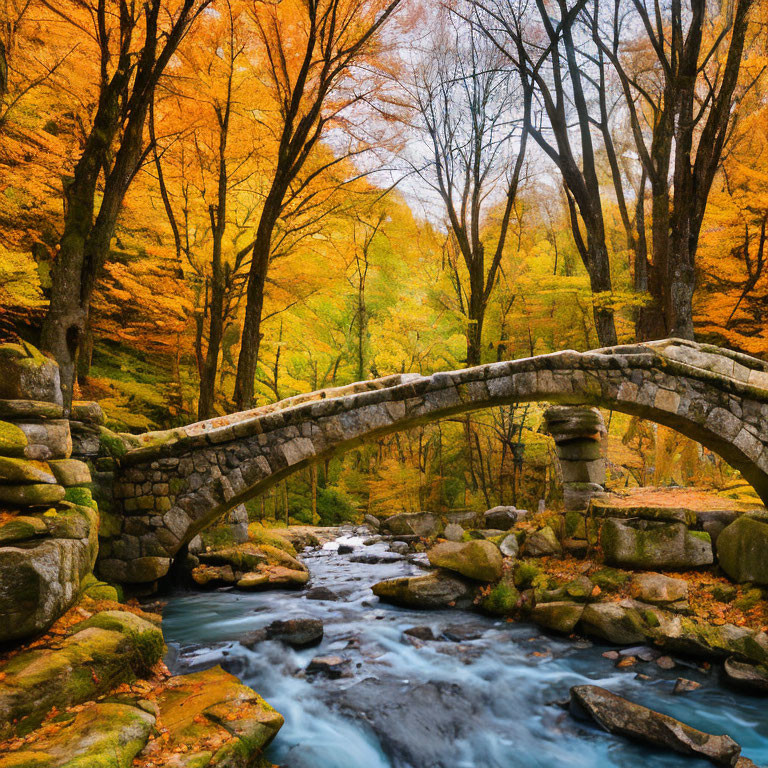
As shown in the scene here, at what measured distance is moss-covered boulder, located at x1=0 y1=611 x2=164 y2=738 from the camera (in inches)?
112

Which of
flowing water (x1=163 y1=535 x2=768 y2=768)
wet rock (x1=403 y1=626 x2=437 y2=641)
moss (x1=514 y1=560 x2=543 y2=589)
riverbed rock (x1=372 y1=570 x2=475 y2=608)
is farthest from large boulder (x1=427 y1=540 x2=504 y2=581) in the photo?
wet rock (x1=403 y1=626 x2=437 y2=641)

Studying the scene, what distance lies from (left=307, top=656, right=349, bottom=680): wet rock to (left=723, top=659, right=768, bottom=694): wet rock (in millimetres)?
4105

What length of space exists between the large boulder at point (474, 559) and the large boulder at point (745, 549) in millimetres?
3046

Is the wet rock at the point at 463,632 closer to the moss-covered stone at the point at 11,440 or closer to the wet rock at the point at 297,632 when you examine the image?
the wet rock at the point at 297,632

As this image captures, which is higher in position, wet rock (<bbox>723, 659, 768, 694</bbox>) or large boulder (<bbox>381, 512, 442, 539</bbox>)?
wet rock (<bbox>723, 659, 768, 694</bbox>)

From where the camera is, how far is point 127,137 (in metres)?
5.86

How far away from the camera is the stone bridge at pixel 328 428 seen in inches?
266

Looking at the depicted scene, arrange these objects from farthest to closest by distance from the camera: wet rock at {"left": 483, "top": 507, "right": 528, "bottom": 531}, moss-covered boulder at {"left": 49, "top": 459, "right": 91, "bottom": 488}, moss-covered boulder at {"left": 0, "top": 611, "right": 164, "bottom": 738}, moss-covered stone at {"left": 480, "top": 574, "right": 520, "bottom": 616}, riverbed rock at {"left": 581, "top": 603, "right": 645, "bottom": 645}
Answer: wet rock at {"left": 483, "top": 507, "right": 528, "bottom": 531}, moss-covered stone at {"left": 480, "top": 574, "right": 520, "bottom": 616}, riverbed rock at {"left": 581, "top": 603, "right": 645, "bottom": 645}, moss-covered boulder at {"left": 49, "top": 459, "right": 91, "bottom": 488}, moss-covered boulder at {"left": 0, "top": 611, "right": 164, "bottom": 738}

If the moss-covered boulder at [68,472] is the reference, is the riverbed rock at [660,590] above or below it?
below

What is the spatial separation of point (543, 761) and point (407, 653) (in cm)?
217

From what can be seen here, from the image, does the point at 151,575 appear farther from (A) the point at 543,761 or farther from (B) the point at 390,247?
(B) the point at 390,247

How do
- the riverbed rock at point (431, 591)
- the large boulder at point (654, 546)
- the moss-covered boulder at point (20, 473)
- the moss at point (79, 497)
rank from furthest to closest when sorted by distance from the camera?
1. the riverbed rock at point (431, 591)
2. the large boulder at point (654, 546)
3. the moss at point (79, 497)
4. the moss-covered boulder at point (20, 473)

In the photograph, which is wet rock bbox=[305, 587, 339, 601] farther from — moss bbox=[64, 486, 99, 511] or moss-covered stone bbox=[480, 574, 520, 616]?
moss bbox=[64, 486, 99, 511]

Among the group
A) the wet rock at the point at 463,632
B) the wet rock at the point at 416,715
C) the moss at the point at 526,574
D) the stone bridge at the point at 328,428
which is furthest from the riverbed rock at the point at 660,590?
the wet rock at the point at 416,715
